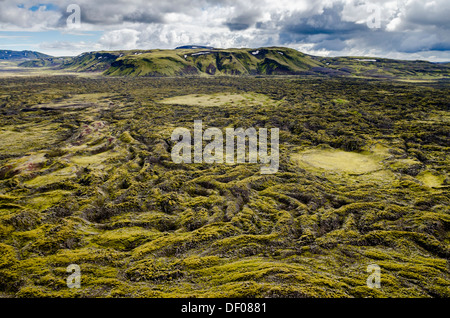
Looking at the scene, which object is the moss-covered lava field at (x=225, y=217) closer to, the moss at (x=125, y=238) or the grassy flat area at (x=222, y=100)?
the moss at (x=125, y=238)

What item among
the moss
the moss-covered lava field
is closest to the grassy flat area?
the moss-covered lava field

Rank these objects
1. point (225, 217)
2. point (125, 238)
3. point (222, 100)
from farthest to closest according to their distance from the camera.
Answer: point (222, 100)
point (225, 217)
point (125, 238)

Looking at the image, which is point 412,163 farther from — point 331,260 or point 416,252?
point 331,260

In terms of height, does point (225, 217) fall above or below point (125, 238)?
above

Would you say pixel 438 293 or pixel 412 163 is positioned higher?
pixel 412 163

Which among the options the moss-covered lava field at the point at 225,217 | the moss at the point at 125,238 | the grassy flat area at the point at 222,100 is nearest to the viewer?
the moss-covered lava field at the point at 225,217

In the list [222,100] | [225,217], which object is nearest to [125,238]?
[225,217]

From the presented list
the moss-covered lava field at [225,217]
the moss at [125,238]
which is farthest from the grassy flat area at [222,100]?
the moss at [125,238]

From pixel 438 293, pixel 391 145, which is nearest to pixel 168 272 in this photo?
pixel 438 293

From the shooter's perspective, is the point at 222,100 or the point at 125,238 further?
the point at 222,100

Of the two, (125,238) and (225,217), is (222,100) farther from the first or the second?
(125,238)

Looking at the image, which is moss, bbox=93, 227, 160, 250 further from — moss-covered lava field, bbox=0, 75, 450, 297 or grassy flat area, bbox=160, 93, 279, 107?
grassy flat area, bbox=160, 93, 279, 107
